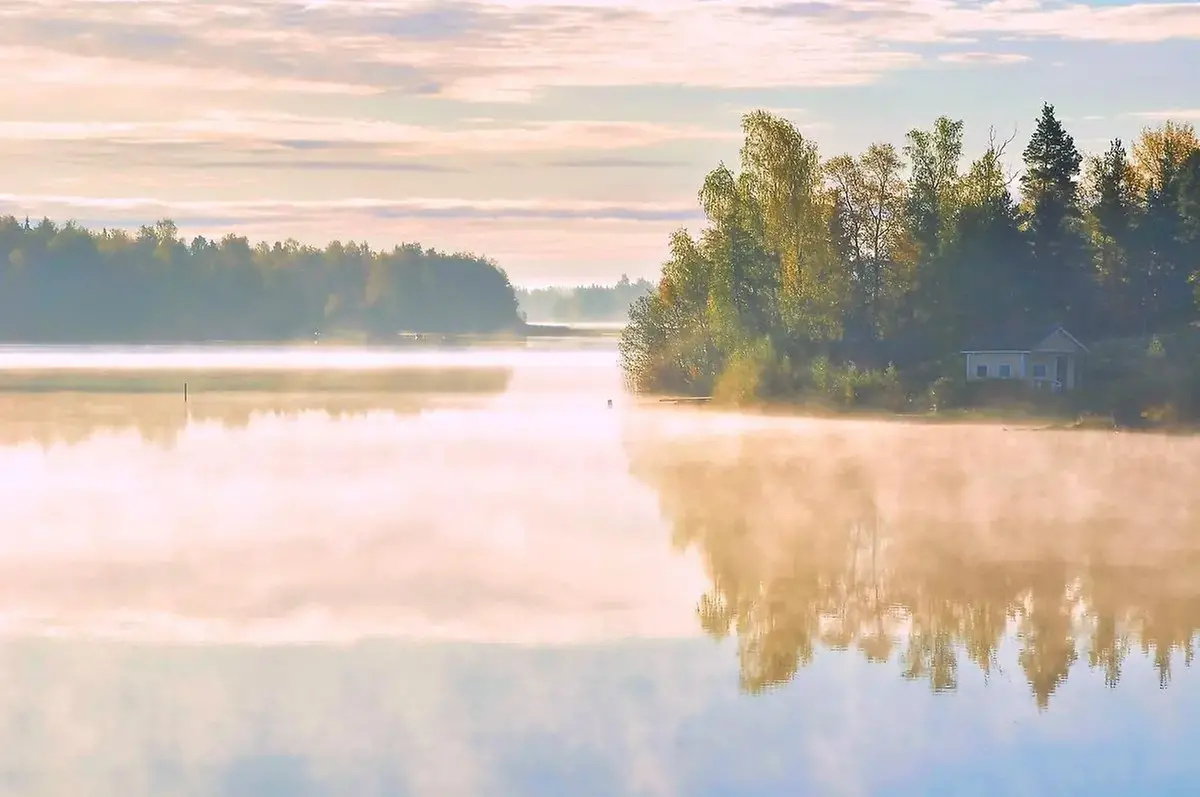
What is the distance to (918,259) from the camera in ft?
269

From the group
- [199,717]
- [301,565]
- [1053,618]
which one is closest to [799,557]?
[1053,618]

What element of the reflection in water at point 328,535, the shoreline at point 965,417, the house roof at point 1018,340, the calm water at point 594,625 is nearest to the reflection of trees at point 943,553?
the calm water at point 594,625

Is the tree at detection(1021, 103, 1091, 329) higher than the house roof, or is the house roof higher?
the tree at detection(1021, 103, 1091, 329)

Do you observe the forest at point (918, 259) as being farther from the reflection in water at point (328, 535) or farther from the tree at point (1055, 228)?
the reflection in water at point (328, 535)

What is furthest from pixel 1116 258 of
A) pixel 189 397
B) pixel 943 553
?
pixel 943 553

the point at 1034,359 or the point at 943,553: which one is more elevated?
the point at 1034,359

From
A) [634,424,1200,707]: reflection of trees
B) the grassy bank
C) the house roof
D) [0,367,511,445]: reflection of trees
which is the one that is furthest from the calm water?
the house roof

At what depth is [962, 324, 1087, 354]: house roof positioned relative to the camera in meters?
74.6

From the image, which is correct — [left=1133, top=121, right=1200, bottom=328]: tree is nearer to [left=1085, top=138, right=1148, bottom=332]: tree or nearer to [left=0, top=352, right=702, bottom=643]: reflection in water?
[left=1085, top=138, right=1148, bottom=332]: tree

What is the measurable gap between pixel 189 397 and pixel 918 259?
115 ft

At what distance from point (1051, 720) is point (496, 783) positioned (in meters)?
5.87

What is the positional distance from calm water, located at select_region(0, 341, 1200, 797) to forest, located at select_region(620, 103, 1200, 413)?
33418mm

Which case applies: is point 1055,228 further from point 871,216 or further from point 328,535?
point 328,535

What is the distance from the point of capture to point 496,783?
1466 centimetres
